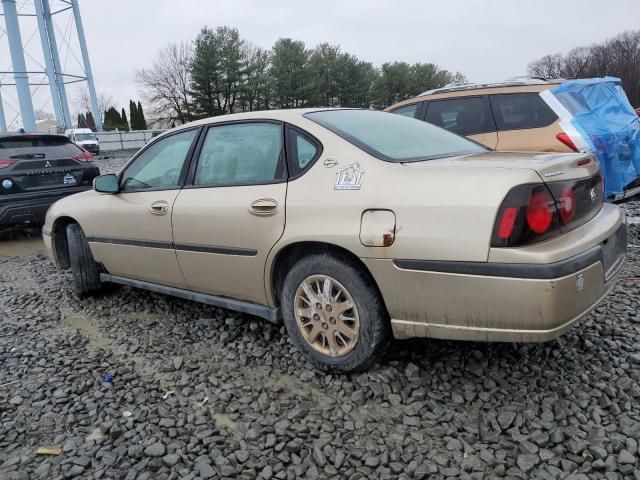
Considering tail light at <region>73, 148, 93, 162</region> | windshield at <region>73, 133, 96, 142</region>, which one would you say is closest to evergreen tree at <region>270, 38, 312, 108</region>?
windshield at <region>73, 133, 96, 142</region>

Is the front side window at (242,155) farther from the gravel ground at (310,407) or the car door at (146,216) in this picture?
the gravel ground at (310,407)

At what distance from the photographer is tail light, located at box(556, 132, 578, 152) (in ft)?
15.8

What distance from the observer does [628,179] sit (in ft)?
16.1

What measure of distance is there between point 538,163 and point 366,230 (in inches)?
34.1

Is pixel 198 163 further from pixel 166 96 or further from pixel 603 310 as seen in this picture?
pixel 166 96

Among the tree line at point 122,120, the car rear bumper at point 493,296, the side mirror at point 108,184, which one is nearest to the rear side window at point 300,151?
the car rear bumper at point 493,296

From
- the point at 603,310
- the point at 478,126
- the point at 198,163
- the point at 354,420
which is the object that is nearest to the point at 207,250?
the point at 198,163

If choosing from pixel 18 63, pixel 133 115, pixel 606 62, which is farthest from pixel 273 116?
pixel 606 62

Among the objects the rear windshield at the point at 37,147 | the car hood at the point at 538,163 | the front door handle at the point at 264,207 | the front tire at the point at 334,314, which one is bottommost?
the front tire at the point at 334,314

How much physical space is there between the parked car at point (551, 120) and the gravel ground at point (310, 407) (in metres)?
1.88

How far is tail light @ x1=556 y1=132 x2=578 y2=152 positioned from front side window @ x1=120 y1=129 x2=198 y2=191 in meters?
3.52

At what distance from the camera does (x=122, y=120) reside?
54.4 m

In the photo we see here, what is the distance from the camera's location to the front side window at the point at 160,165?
3582mm

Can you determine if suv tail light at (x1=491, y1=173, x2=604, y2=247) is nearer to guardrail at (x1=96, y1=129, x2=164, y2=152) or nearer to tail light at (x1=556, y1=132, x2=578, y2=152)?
tail light at (x1=556, y1=132, x2=578, y2=152)
